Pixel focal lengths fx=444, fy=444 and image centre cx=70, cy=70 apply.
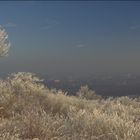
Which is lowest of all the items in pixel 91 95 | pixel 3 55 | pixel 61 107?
pixel 91 95

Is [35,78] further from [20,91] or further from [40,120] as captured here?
[40,120]

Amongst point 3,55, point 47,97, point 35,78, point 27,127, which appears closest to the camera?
point 27,127

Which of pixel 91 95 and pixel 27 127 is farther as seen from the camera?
pixel 91 95

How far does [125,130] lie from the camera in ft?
32.0

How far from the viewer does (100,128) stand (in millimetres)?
A: 10266

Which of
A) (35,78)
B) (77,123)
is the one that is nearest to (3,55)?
(35,78)

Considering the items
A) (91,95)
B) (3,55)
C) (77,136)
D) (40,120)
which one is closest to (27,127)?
(40,120)

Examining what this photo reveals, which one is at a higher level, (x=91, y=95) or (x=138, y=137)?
(x=138, y=137)

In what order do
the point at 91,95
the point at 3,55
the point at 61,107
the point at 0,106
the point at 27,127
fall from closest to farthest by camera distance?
1. the point at 27,127
2. the point at 0,106
3. the point at 61,107
4. the point at 3,55
5. the point at 91,95

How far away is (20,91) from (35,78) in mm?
5022

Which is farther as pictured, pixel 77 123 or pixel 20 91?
pixel 20 91

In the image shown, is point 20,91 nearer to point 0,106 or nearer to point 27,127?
point 0,106

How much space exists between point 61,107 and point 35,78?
24.0ft

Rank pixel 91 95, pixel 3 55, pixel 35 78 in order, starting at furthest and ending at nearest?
pixel 91 95 < pixel 35 78 < pixel 3 55
